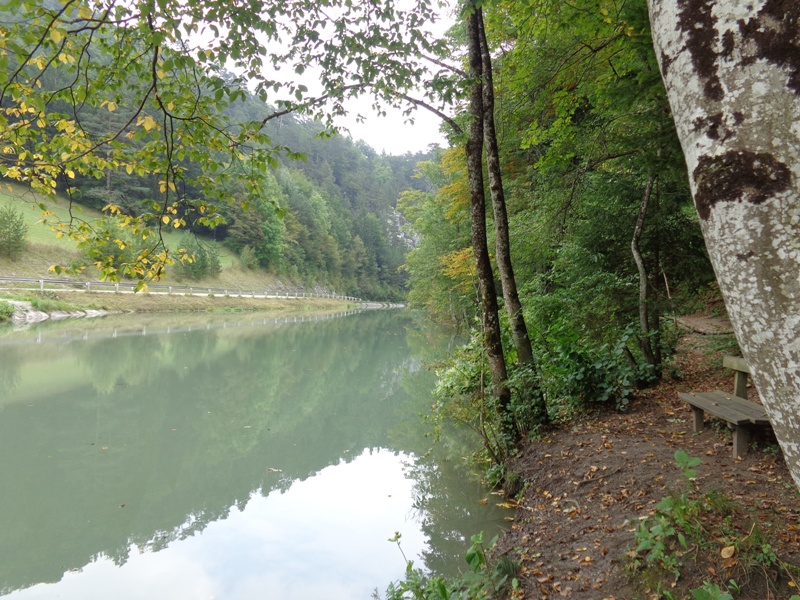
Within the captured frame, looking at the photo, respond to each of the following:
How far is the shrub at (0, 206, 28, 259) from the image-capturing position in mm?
27312

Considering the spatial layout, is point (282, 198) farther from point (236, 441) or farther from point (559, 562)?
point (559, 562)

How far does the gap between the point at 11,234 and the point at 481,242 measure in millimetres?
32008

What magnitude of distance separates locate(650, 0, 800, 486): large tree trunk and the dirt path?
81.6 inches

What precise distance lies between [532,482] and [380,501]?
2047 millimetres

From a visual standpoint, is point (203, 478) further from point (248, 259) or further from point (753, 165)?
point (248, 259)

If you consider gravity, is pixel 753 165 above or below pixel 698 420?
above

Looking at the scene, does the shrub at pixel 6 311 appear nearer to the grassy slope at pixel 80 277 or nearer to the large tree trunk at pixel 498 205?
the grassy slope at pixel 80 277

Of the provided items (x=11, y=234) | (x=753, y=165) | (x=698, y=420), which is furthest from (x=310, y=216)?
(x=753, y=165)

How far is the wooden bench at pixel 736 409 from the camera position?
160 inches

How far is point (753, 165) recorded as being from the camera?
1042mm

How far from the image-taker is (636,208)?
23.5 ft

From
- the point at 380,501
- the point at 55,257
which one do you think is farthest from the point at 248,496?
the point at 55,257

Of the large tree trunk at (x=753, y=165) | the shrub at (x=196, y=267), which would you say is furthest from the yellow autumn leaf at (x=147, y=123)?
the shrub at (x=196, y=267)

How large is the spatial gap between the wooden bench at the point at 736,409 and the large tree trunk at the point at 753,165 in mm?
3164
